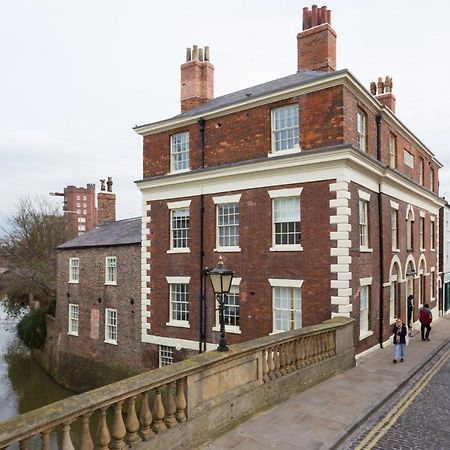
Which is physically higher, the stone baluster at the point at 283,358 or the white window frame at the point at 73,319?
the stone baluster at the point at 283,358

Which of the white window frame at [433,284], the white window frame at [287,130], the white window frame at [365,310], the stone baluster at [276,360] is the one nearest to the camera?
the stone baluster at [276,360]

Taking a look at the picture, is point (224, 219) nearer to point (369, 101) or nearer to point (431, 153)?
point (369, 101)

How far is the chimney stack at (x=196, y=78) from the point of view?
75.9 ft

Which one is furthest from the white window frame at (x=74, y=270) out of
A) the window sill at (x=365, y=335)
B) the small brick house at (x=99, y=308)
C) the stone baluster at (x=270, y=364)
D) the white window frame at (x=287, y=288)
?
the stone baluster at (x=270, y=364)

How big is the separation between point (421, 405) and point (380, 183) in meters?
10.6

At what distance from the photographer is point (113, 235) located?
2541 cm

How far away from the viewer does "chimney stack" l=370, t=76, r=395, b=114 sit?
23078 mm

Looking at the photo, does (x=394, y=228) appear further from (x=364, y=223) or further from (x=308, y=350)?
(x=308, y=350)

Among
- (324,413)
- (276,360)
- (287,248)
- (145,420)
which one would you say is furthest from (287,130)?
(145,420)

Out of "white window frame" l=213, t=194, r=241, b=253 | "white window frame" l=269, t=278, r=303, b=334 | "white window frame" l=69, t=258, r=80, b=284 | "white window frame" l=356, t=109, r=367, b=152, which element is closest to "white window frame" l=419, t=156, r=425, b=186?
"white window frame" l=356, t=109, r=367, b=152

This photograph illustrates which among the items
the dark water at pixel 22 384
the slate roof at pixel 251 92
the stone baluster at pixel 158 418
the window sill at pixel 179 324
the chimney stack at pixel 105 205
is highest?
the slate roof at pixel 251 92

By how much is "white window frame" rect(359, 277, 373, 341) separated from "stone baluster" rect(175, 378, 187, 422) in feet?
34.0

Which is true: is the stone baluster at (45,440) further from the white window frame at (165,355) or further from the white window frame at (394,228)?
the white window frame at (394,228)

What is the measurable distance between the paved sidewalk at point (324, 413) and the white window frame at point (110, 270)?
14.8 m
